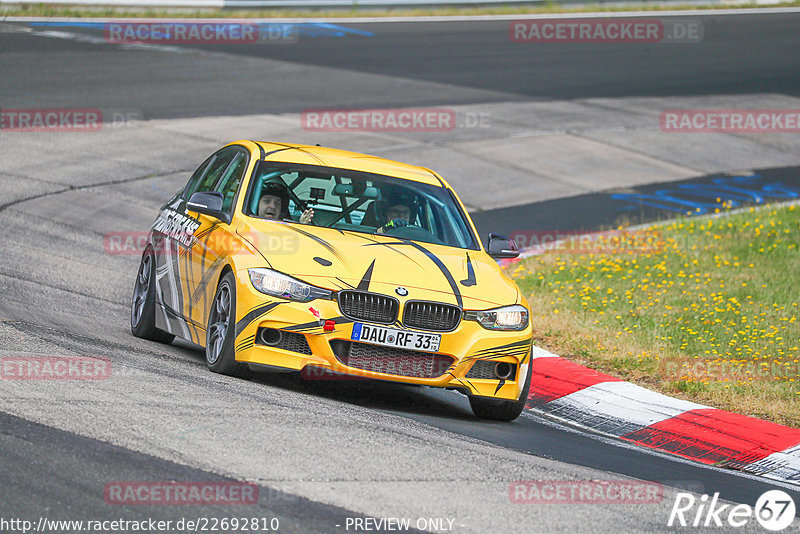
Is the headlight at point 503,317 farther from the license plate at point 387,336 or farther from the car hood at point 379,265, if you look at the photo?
the license plate at point 387,336

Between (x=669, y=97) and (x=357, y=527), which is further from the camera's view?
(x=669, y=97)

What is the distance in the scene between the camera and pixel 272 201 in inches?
351

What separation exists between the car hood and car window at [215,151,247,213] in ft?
1.94

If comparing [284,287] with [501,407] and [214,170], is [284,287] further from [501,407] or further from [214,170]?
[214,170]

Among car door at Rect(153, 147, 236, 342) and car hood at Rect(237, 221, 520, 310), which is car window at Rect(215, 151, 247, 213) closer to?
car door at Rect(153, 147, 236, 342)

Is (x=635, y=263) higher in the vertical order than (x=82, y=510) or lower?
lower

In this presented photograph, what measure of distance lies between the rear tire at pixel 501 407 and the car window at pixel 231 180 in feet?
7.52

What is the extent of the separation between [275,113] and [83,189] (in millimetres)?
6421

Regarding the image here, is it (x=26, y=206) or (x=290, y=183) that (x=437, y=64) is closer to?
(x=26, y=206)

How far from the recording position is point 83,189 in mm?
15781

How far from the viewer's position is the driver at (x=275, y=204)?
884 centimetres

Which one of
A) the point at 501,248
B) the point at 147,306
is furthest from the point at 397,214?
the point at 147,306

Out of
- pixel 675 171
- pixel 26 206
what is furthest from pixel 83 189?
pixel 675 171

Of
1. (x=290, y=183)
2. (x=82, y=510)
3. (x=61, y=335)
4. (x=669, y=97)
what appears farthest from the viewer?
(x=669, y=97)
